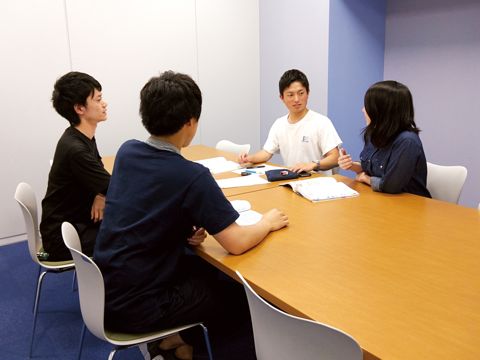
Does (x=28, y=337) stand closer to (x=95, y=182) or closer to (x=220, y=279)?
(x=95, y=182)

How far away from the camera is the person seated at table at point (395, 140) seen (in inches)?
80.0

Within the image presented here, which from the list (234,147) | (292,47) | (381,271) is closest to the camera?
(381,271)

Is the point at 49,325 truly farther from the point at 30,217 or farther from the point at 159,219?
the point at 159,219

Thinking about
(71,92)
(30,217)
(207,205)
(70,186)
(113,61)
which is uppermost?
(113,61)

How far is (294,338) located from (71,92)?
5.87ft

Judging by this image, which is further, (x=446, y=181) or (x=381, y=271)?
(x=446, y=181)

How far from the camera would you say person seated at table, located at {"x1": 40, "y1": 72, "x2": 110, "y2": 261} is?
6.82 feet

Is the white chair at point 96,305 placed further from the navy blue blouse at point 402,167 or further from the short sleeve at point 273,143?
the short sleeve at point 273,143

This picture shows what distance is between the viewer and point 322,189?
84.5 inches

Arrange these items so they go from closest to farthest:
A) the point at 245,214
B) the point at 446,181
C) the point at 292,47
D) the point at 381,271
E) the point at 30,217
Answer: the point at 381,271 < the point at 245,214 < the point at 30,217 < the point at 446,181 < the point at 292,47

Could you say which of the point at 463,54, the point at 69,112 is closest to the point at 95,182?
the point at 69,112

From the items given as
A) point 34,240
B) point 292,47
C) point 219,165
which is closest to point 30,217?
point 34,240

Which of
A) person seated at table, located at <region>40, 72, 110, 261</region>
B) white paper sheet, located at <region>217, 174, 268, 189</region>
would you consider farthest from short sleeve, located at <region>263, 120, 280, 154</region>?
person seated at table, located at <region>40, 72, 110, 261</region>

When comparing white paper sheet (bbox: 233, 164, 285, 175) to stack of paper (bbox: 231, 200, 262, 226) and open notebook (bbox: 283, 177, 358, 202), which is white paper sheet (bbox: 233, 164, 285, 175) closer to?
open notebook (bbox: 283, 177, 358, 202)
